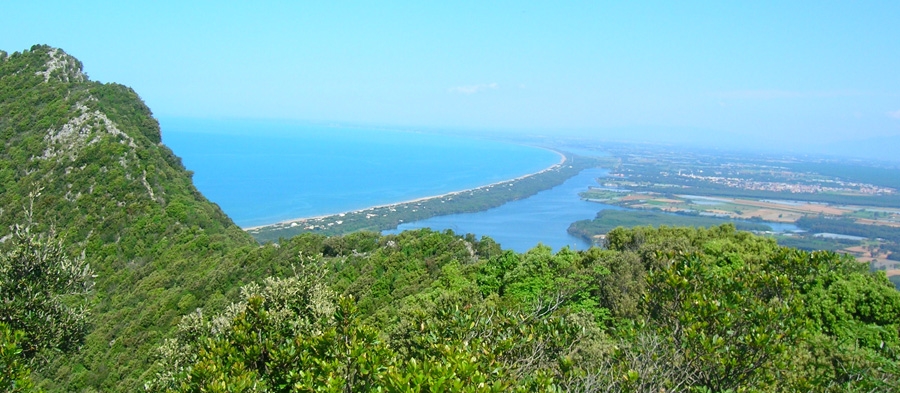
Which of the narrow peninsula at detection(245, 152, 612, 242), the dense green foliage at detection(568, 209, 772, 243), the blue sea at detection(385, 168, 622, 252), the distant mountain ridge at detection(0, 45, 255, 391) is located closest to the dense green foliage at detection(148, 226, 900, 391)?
the distant mountain ridge at detection(0, 45, 255, 391)

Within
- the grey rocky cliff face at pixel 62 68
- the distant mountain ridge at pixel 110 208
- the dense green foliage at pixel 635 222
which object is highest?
the grey rocky cliff face at pixel 62 68

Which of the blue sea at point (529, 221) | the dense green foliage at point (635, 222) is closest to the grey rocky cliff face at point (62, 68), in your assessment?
the blue sea at point (529, 221)

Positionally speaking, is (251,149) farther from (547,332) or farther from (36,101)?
(547,332)

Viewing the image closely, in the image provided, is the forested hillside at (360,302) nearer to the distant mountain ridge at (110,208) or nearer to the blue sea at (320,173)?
the distant mountain ridge at (110,208)

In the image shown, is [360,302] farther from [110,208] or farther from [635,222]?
[635,222]

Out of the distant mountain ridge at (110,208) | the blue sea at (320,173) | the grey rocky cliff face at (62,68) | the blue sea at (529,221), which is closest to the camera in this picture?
the distant mountain ridge at (110,208)

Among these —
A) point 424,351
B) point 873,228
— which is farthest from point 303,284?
point 873,228

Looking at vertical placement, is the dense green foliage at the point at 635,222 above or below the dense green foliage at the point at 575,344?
below
